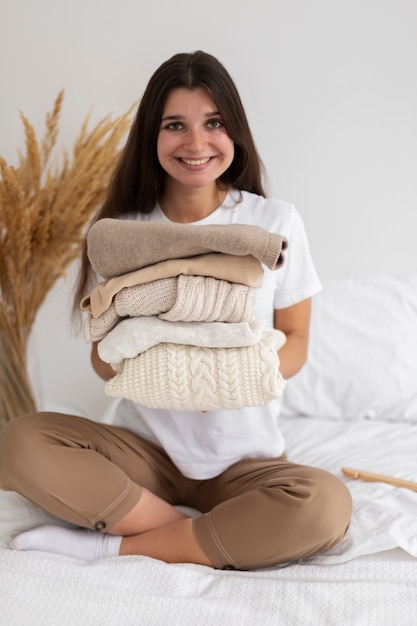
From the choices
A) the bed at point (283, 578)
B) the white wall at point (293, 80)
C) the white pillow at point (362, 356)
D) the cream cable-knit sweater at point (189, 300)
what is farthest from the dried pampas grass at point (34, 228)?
the white pillow at point (362, 356)

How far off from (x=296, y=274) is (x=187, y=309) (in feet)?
1.40

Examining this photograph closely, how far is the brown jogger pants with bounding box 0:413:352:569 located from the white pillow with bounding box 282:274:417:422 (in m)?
0.39

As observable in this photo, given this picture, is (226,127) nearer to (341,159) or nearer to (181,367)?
(181,367)

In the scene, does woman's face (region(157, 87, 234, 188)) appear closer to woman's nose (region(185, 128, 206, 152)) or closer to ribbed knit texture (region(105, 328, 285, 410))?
woman's nose (region(185, 128, 206, 152))

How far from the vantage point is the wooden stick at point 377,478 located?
144 centimetres

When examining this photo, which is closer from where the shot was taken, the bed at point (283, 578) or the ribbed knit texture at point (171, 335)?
the bed at point (283, 578)

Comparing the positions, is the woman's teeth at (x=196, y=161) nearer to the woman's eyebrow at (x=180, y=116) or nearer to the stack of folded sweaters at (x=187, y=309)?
the woman's eyebrow at (x=180, y=116)

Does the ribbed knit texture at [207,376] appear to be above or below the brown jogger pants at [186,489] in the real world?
above

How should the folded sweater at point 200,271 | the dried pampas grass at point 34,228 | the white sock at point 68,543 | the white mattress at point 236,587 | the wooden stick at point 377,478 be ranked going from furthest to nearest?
1. the dried pampas grass at point 34,228
2. the wooden stick at point 377,478
3. the white sock at point 68,543
4. the folded sweater at point 200,271
5. the white mattress at point 236,587

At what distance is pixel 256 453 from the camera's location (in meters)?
Result: 1.46

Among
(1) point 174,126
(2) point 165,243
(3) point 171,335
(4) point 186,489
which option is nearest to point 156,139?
(1) point 174,126

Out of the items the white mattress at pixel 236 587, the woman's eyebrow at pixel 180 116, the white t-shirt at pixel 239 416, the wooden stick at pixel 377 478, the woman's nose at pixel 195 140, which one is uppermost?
the woman's eyebrow at pixel 180 116

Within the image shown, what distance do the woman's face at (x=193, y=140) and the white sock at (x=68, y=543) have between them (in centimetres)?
71

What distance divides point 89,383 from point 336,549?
1180 millimetres
